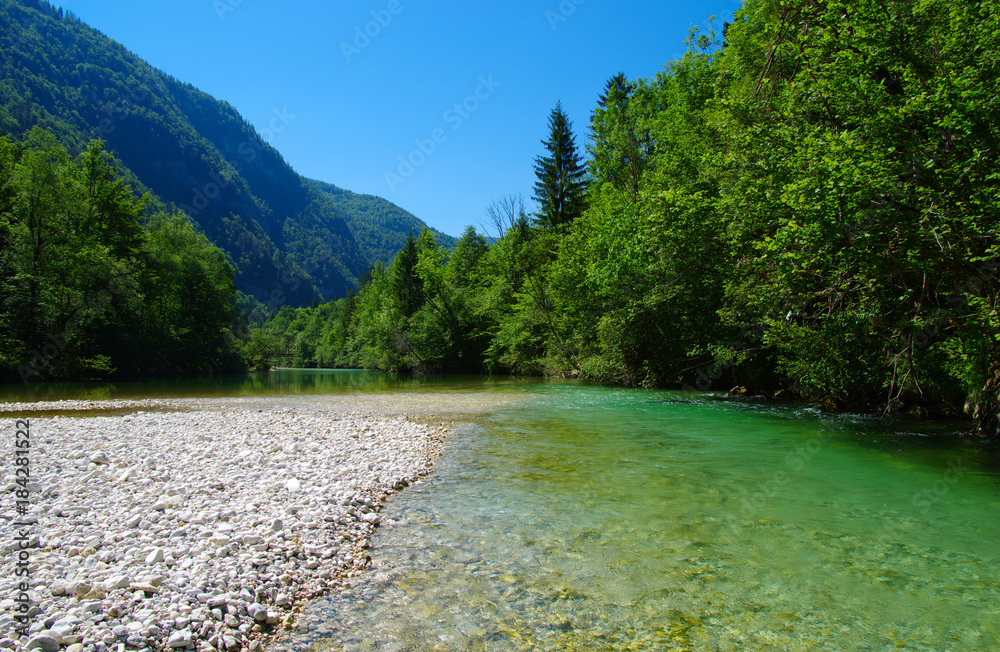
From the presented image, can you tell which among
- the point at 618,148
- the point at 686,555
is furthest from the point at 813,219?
the point at 618,148

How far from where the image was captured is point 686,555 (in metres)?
5.14

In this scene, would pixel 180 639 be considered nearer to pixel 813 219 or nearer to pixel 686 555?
pixel 686 555

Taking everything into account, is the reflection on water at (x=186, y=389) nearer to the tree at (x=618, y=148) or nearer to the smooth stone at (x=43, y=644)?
the tree at (x=618, y=148)

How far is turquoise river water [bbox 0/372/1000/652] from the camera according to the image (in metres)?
3.84

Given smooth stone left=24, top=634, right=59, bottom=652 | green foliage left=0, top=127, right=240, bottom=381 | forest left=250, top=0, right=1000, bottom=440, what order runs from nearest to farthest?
smooth stone left=24, top=634, right=59, bottom=652 → forest left=250, top=0, right=1000, bottom=440 → green foliage left=0, top=127, right=240, bottom=381

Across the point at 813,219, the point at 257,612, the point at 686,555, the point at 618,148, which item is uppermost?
the point at 618,148

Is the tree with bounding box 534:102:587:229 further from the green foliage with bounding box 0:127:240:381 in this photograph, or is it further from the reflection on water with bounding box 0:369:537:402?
the green foliage with bounding box 0:127:240:381

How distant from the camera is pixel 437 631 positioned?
3.85 metres

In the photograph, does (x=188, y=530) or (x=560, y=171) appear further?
(x=560, y=171)

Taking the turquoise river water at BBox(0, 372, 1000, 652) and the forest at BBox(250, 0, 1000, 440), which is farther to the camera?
the forest at BBox(250, 0, 1000, 440)

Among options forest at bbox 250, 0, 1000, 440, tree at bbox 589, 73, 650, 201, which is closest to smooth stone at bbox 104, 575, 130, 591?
forest at bbox 250, 0, 1000, 440

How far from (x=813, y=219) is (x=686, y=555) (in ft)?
24.4

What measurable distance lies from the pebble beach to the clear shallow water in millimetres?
472

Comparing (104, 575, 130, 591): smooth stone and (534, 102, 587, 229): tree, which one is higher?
(534, 102, 587, 229): tree
